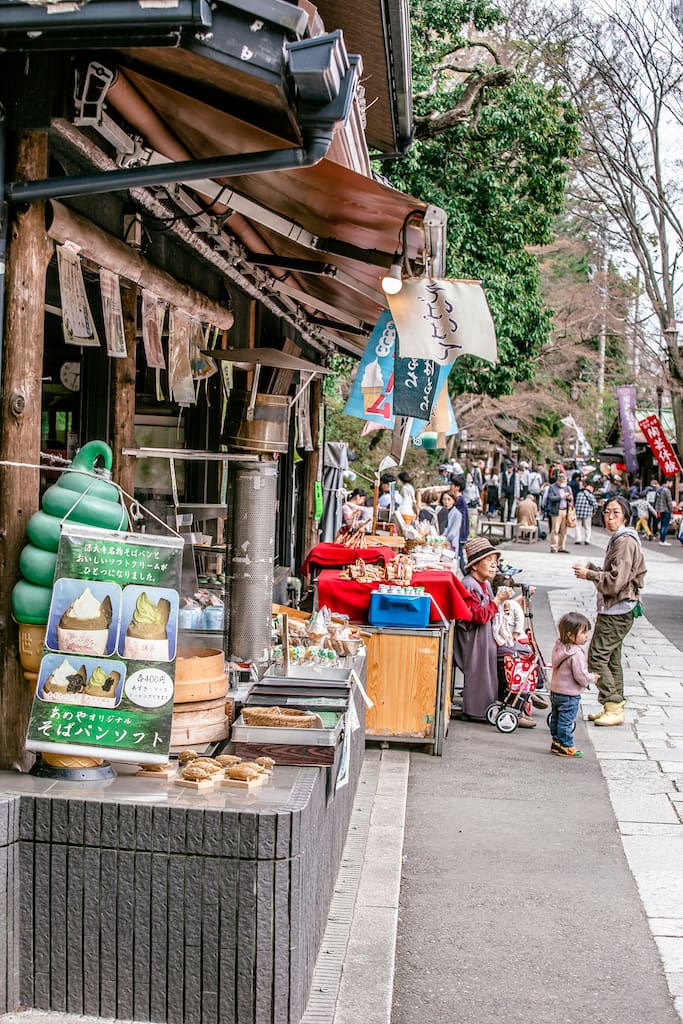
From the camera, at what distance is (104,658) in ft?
13.8

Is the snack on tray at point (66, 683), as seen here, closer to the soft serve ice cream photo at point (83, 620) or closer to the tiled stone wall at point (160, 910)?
the soft serve ice cream photo at point (83, 620)

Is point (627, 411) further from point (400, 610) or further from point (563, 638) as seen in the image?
point (400, 610)

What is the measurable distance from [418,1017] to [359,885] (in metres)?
1.34

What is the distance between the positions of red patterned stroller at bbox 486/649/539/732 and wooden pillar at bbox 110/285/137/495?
4.58 m

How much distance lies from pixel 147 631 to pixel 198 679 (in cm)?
80

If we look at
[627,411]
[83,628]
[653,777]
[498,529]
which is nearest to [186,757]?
[83,628]

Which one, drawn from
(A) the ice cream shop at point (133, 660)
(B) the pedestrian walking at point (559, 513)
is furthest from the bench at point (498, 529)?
(A) the ice cream shop at point (133, 660)

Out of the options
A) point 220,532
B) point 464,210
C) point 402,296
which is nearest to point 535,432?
point 464,210

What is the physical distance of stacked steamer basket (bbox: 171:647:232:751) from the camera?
4930 millimetres

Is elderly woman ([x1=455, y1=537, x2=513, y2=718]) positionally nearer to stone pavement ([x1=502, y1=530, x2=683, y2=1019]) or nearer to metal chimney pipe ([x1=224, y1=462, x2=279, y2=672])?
stone pavement ([x1=502, y1=530, x2=683, y2=1019])

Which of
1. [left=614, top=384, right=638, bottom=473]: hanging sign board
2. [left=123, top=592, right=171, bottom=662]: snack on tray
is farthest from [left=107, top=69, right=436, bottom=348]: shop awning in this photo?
[left=614, top=384, right=638, bottom=473]: hanging sign board

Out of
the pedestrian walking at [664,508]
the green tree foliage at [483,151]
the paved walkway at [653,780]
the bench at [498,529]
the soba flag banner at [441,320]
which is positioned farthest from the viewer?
the pedestrian walking at [664,508]

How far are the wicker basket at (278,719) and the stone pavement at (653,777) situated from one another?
2.02 metres

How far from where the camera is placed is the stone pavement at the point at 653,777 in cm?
565
